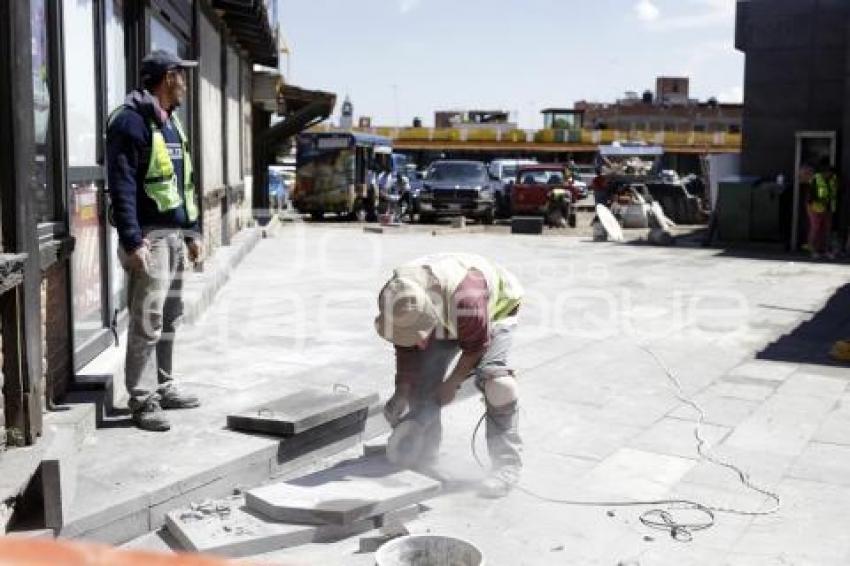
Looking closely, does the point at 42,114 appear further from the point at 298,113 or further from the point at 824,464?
the point at 298,113

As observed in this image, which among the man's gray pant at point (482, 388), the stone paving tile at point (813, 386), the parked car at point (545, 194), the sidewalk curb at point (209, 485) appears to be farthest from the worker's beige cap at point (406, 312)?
the parked car at point (545, 194)

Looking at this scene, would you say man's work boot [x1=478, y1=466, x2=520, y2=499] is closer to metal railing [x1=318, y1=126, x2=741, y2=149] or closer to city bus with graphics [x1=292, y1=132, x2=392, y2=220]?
city bus with graphics [x1=292, y1=132, x2=392, y2=220]

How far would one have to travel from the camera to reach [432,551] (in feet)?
11.9

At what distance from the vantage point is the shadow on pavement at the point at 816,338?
8227mm

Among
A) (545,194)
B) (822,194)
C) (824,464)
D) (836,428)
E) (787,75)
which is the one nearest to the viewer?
(824,464)

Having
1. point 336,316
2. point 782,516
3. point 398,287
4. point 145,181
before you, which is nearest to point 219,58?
point 336,316

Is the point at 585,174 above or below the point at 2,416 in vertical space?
above

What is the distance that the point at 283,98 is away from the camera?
26000mm

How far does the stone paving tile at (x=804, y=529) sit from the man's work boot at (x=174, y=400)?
3.11m

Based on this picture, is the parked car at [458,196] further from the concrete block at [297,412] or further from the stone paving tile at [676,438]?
the concrete block at [297,412]

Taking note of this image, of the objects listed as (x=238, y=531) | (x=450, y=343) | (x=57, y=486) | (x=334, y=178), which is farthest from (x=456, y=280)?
(x=334, y=178)

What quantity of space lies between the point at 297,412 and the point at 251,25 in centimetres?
1143

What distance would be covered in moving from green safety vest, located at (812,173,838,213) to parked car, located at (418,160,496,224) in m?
11.8

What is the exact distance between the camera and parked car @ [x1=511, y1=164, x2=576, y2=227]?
25.2m
